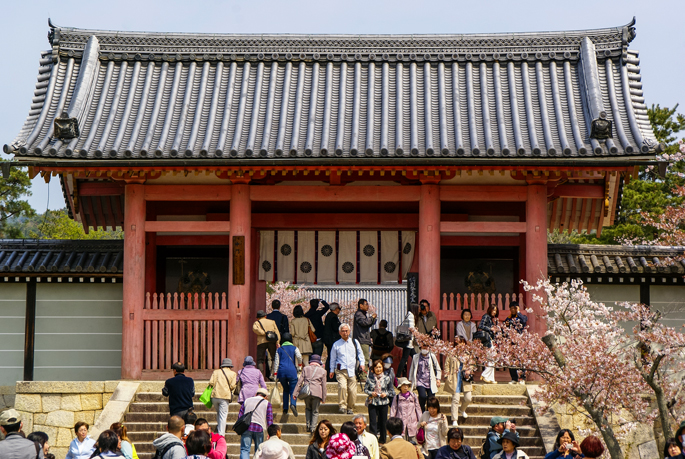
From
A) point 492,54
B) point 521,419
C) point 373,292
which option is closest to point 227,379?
point 521,419

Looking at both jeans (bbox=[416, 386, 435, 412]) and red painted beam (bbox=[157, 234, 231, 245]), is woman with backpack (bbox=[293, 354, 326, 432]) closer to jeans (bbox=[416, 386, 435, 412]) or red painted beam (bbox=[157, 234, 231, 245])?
jeans (bbox=[416, 386, 435, 412])

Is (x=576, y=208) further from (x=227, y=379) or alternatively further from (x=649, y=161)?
(x=227, y=379)

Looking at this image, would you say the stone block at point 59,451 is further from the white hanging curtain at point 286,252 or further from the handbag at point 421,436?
the handbag at point 421,436

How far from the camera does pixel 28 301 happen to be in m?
17.0

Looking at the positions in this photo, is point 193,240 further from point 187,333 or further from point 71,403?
point 71,403

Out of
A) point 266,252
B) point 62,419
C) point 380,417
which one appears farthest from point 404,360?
point 62,419

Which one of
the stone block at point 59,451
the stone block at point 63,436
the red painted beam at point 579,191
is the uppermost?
the red painted beam at point 579,191

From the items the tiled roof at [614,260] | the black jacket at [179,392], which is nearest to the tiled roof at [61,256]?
the black jacket at [179,392]

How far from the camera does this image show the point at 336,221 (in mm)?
16875

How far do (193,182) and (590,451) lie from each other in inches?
391

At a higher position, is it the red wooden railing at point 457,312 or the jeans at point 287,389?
the red wooden railing at point 457,312

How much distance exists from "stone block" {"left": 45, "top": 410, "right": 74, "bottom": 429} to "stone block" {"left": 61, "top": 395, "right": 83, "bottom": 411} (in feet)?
0.27

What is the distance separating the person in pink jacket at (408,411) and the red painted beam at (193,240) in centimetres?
681

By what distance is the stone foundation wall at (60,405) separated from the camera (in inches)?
557
